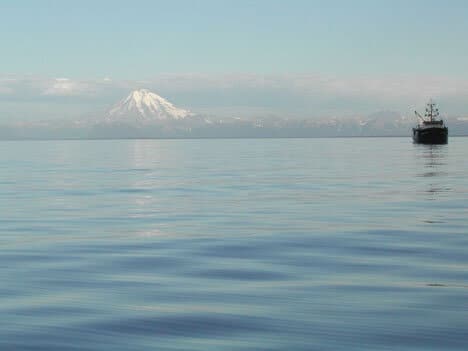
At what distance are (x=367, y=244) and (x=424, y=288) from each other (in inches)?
273

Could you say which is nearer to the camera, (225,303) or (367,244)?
(225,303)

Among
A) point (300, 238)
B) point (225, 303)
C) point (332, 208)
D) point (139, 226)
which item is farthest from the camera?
point (332, 208)

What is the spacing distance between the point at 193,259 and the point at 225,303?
5678 millimetres

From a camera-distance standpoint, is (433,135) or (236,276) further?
(433,135)

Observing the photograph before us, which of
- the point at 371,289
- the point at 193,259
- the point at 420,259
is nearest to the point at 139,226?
the point at 193,259

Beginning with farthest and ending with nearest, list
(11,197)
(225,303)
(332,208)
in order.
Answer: (11,197), (332,208), (225,303)

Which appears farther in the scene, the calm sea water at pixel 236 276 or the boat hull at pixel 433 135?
the boat hull at pixel 433 135

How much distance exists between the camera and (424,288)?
14.8 metres

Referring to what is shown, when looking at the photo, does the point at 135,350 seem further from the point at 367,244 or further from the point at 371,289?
the point at 367,244

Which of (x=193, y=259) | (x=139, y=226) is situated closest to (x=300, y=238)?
(x=193, y=259)

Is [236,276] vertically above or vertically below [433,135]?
above

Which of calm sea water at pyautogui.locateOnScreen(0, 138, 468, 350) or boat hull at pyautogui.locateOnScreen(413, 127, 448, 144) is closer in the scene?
calm sea water at pyautogui.locateOnScreen(0, 138, 468, 350)

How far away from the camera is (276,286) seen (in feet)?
49.6

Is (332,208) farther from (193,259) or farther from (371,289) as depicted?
(371,289)
